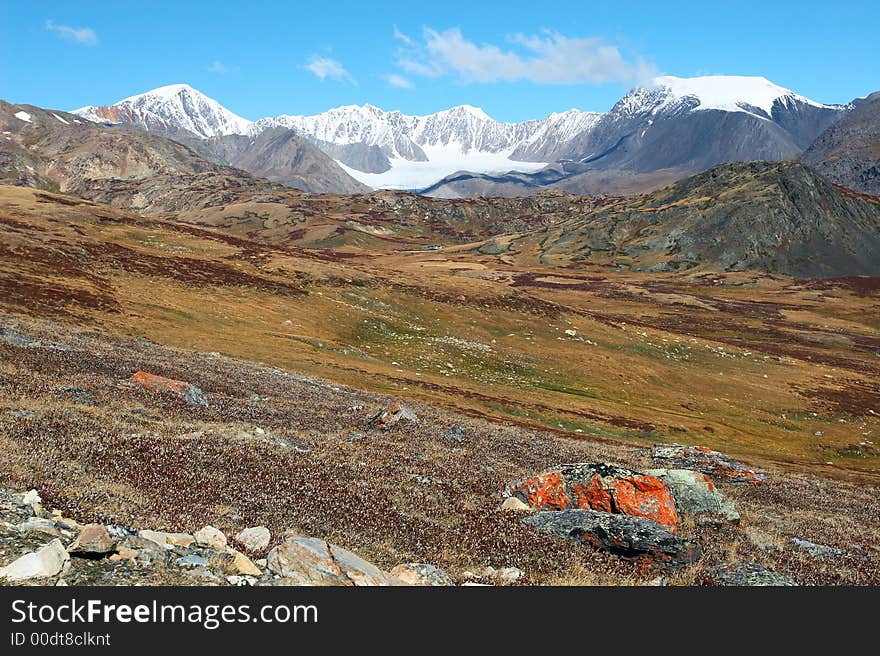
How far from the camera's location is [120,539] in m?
7.77

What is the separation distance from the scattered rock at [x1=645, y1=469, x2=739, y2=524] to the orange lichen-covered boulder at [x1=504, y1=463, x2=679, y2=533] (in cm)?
206

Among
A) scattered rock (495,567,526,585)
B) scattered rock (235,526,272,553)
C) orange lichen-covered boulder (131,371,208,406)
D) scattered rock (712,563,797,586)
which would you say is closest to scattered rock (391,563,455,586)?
scattered rock (495,567,526,585)

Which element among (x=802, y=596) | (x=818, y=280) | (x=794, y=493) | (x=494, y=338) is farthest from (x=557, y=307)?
(x=818, y=280)

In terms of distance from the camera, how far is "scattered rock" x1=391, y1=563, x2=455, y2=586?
9.18 meters

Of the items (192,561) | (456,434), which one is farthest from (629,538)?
(456,434)

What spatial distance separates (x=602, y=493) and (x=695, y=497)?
4684 mm

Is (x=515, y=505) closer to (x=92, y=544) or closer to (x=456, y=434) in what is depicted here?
(x=92, y=544)

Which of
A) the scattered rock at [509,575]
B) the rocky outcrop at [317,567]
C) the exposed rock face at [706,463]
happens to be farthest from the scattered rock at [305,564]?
the exposed rock face at [706,463]

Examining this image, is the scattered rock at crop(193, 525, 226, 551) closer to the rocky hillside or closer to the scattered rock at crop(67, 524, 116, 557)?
the rocky hillside

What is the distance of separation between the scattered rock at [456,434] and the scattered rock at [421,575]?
591 inches

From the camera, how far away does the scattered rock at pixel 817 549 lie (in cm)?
1498

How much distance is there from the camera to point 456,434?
85.7ft

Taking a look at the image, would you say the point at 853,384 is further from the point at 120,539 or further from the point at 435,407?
the point at 120,539

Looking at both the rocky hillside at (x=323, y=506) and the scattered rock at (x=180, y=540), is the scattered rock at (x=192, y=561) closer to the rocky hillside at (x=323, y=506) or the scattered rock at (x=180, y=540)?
the rocky hillside at (x=323, y=506)
